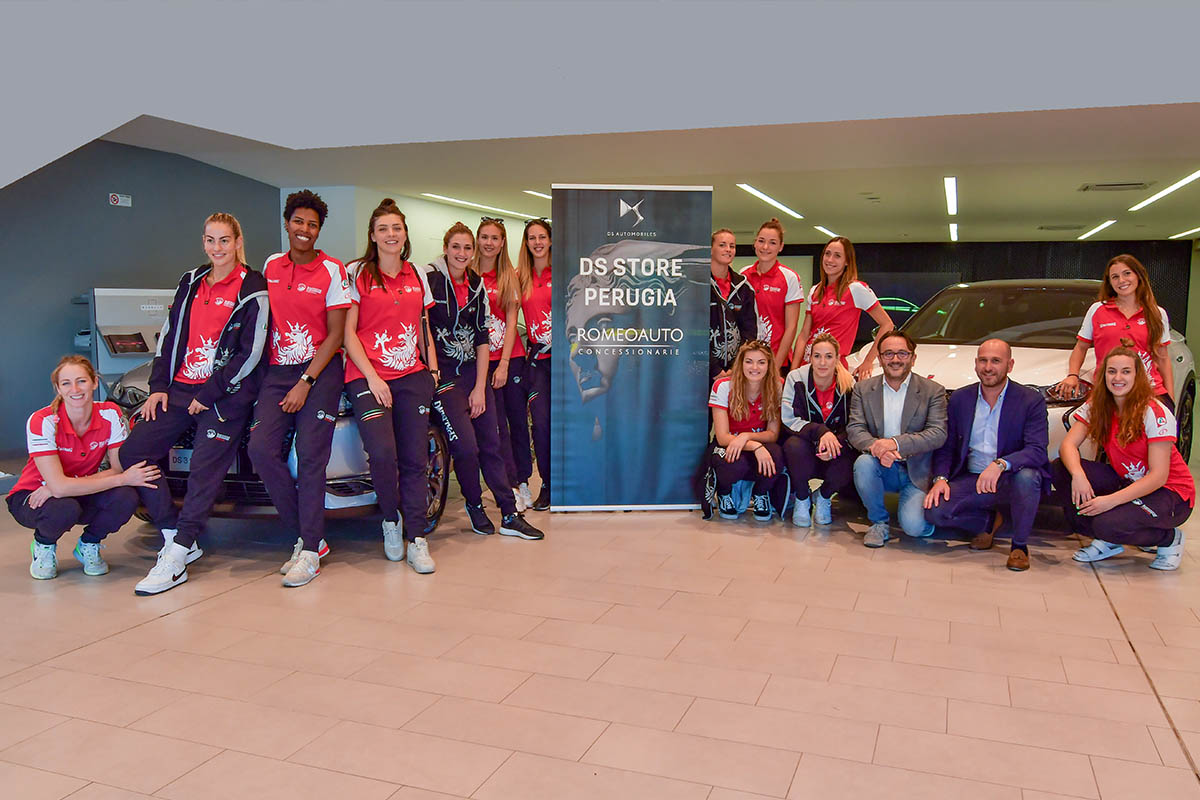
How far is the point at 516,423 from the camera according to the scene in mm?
5316

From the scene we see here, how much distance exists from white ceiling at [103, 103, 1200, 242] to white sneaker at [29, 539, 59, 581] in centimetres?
508

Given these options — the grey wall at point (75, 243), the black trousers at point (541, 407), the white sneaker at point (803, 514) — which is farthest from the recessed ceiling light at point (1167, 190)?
the grey wall at point (75, 243)

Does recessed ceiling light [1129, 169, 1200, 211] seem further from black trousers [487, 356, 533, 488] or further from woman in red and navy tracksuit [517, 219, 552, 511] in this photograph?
black trousers [487, 356, 533, 488]

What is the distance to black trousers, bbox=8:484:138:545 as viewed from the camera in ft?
12.5

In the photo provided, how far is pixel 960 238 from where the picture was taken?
18.8 metres

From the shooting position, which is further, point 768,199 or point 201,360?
point 768,199

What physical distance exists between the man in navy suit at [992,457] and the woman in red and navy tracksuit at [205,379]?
124 inches

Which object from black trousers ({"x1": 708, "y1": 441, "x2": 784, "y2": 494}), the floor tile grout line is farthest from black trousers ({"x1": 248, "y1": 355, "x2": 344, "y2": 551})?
the floor tile grout line

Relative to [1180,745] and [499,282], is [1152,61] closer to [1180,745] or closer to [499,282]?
[499,282]

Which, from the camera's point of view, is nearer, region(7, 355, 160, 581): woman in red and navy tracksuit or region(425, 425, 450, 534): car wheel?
region(7, 355, 160, 581): woman in red and navy tracksuit

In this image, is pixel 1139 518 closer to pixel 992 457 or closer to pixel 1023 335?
pixel 992 457

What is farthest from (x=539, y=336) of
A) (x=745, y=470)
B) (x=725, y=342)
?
(x=745, y=470)

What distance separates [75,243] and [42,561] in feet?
16.9

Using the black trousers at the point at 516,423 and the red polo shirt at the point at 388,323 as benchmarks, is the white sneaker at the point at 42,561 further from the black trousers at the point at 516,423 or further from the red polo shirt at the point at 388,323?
the black trousers at the point at 516,423
